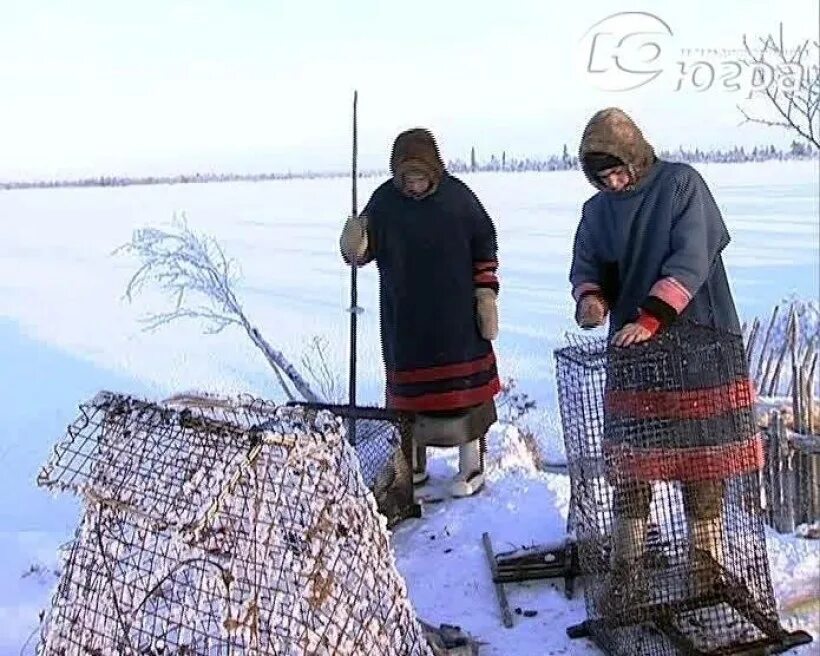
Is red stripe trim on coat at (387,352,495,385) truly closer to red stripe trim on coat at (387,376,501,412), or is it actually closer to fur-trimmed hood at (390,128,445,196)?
red stripe trim on coat at (387,376,501,412)

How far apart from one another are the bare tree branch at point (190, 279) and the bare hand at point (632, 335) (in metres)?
1.83

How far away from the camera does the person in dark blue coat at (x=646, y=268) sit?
102 inches

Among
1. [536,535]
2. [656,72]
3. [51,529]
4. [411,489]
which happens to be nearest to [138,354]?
[51,529]

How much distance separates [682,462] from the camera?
2.60m

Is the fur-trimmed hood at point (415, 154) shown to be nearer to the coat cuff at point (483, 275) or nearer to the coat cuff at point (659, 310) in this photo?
the coat cuff at point (483, 275)

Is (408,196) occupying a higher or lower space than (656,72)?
lower

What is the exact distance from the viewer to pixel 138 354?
12.5 ft

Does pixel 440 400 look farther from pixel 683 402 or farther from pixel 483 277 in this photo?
pixel 683 402

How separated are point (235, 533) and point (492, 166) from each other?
285cm

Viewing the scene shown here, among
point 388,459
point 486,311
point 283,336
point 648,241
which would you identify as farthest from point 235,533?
point 283,336

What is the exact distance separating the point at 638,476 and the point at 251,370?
1850mm

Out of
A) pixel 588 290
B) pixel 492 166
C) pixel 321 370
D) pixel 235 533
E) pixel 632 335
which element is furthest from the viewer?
pixel 492 166

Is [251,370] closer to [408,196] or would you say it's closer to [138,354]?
[138,354]

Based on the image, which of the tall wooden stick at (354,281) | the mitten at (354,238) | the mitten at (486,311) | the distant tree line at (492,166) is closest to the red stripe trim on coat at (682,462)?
the mitten at (486,311)
